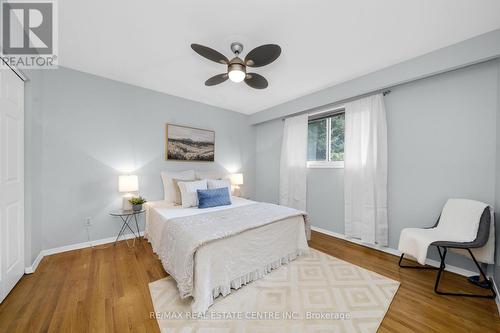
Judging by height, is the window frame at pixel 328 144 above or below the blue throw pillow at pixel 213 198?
above

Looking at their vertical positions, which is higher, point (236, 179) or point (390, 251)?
point (236, 179)

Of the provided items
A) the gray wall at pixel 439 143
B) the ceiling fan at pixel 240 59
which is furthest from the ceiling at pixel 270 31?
the gray wall at pixel 439 143

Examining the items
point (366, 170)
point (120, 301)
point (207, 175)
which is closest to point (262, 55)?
point (366, 170)

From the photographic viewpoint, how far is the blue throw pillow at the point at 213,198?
114 inches

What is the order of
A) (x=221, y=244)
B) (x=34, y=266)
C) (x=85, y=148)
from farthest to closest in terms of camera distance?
(x=85, y=148), (x=34, y=266), (x=221, y=244)

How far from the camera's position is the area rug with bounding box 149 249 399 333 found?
5.03 ft

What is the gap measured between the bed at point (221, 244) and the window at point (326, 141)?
1.44 metres

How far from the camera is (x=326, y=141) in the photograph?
376cm

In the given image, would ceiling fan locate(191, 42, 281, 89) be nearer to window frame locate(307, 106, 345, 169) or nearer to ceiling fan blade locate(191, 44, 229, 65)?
ceiling fan blade locate(191, 44, 229, 65)

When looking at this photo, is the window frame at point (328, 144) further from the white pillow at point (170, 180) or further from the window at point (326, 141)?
the white pillow at point (170, 180)

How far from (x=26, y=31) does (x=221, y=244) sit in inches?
117

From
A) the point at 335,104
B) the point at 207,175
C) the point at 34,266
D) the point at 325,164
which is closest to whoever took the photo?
the point at 34,266

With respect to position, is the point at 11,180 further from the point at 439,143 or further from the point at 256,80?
the point at 439,143

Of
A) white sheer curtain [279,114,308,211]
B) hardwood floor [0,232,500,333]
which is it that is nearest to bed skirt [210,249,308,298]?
hardwood floor [0,232,500,333]
